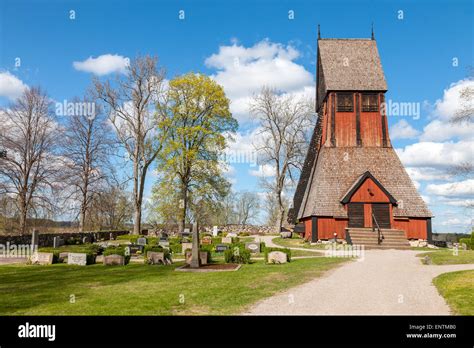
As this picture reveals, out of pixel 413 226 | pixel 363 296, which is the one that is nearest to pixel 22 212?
pixel 363 296

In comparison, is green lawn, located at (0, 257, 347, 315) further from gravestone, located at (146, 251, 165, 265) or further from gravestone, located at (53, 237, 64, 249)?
gravestone, located at (53, 237, 64, 249)

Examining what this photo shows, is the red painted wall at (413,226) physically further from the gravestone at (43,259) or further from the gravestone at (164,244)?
the gravestone at (43,259)

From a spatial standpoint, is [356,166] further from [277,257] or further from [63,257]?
[63,257]

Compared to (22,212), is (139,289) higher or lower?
lower

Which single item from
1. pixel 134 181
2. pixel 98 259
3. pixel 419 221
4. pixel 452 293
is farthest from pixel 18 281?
pixel 419 221

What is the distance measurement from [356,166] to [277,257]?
57.5 ft

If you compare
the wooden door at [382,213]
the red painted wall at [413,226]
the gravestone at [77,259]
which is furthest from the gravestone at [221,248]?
the red painted wall at [413,226]

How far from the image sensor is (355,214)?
29578 mm

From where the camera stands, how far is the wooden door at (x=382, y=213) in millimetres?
29344

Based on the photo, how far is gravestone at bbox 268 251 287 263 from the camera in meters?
17.7

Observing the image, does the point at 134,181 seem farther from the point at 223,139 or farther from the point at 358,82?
the point at 358,82

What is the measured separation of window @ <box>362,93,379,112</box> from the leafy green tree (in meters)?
12.9

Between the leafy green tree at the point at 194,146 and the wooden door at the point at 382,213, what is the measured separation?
13.4m

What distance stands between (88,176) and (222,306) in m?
31.4
